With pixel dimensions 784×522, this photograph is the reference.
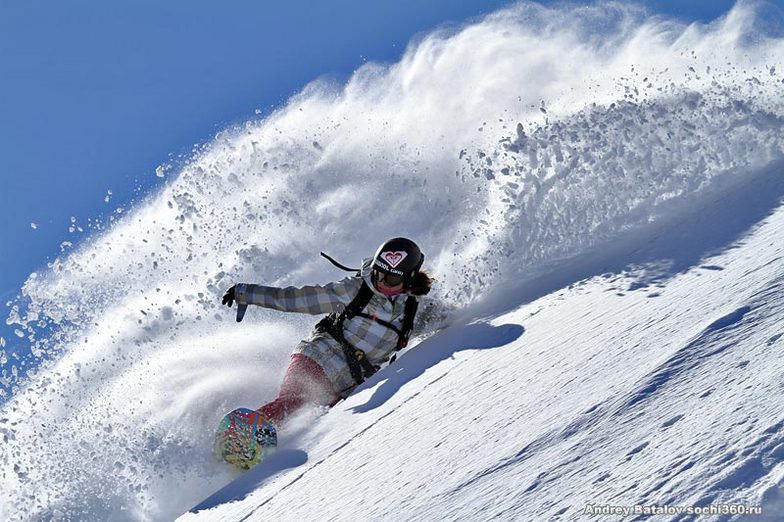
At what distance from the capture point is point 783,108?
26.0 feet

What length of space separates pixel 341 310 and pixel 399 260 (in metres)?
0.68

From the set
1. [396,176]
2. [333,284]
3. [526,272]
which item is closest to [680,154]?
[526,272]

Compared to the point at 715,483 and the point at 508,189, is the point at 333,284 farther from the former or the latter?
the point at 715,483

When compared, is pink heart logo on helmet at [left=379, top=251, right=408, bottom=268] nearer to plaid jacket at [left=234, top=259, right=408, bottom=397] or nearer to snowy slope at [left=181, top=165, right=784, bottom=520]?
plaid jacket at [left=234, top=259, right=408, bottom=397]

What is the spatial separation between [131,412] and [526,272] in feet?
11.2

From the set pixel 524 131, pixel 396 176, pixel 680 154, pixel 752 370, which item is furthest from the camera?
pixel 396 176

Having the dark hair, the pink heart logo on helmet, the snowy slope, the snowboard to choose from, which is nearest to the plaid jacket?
the dark hair

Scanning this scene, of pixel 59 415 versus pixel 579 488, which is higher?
pixel 59 415

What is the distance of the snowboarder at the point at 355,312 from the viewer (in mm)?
7023

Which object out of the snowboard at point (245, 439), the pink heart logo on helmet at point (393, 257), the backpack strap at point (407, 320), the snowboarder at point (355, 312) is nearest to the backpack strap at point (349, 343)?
the snowboarder at point (355, 312)

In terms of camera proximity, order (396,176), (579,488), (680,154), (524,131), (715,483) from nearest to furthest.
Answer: (715,483) → (579,488) → (680,154) → (524,131) → (396,176)

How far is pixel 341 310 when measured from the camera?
23.8 ft

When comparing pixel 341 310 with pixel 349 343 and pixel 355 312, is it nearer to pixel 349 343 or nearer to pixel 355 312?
pixel 355 312

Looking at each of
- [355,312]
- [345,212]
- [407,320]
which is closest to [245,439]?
[355,312]
